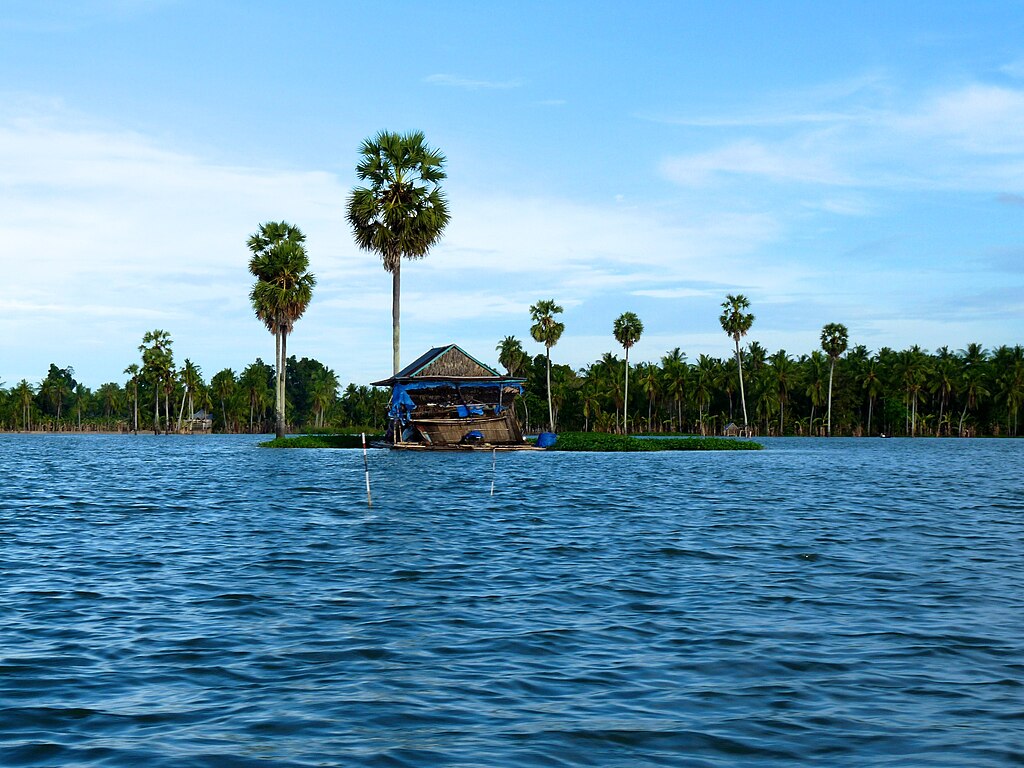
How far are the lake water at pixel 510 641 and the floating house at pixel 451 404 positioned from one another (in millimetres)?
44831

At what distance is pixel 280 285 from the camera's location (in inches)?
3302

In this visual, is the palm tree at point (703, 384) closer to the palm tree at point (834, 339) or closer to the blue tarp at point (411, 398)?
the palm tree at point (834, 339)

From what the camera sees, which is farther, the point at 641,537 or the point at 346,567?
the point at 641,537

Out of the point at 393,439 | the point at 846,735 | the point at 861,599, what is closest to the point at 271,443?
the point at 393,439

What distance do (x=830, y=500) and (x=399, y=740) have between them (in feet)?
94.8

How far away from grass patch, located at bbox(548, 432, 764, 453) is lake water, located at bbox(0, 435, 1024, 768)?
55186mm

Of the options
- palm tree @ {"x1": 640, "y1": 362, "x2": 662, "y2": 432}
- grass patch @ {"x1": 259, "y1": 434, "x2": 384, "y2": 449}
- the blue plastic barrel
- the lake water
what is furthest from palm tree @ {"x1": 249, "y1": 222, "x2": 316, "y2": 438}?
palm tree @ {"x1": 640, "y1": 362, "x2": 662, "y2": 432}

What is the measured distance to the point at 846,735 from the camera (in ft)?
27.3

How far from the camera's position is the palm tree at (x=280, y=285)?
83125mm

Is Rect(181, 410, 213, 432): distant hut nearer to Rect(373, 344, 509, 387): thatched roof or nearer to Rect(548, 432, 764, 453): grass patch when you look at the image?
Rect(548, 432, 764, 453): grass patch

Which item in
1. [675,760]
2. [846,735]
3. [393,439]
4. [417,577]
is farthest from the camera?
[393,439]

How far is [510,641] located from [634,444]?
235 ft

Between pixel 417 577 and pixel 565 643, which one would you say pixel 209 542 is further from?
pixel 565 643

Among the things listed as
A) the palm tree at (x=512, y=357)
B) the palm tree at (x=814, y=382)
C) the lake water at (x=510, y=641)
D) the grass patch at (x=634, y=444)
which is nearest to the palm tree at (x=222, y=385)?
the palm tree at (x=512, y=357)
